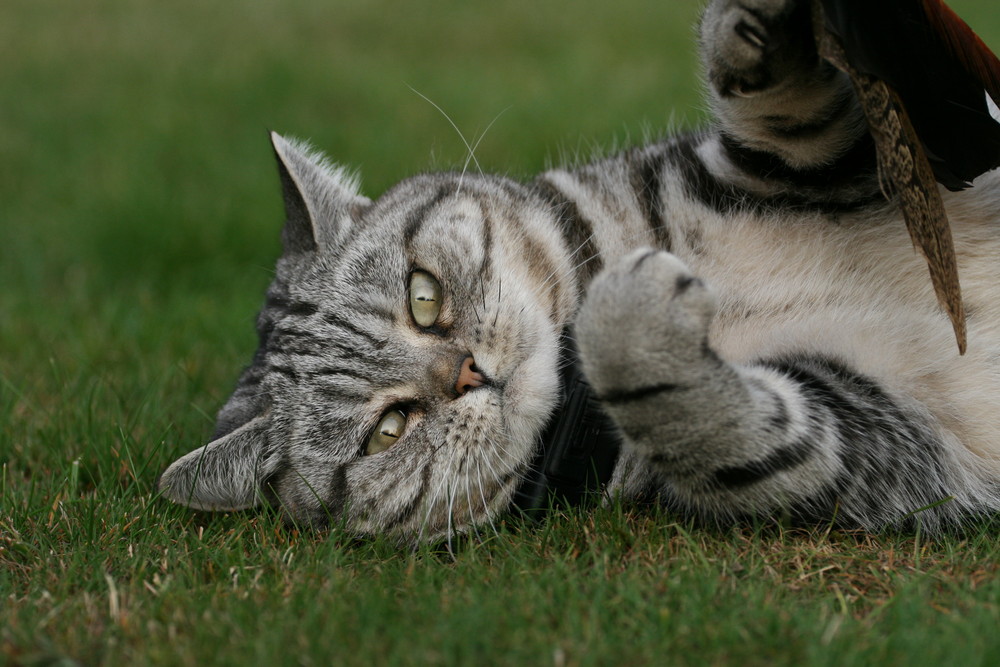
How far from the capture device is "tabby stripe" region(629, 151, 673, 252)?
2.27 metres

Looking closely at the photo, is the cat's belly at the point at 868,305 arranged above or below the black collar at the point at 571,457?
above

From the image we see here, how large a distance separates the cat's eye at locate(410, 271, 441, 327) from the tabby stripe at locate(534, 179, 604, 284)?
37 cm

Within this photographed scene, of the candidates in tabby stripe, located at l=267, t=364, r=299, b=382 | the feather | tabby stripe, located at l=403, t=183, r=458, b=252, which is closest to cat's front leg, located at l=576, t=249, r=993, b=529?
the feather

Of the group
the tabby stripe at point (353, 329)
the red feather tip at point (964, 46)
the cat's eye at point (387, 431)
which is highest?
the red feather tip at point (964, 46)

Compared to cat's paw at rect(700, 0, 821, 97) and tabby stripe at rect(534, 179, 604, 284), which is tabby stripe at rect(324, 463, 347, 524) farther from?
cat's paw at rect(700, 0, 821, 97)

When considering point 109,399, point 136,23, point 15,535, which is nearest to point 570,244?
point 15,535

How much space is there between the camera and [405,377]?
2018mm

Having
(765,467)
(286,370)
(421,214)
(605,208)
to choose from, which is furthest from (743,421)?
(286,370)

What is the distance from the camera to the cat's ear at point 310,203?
7.99 ft

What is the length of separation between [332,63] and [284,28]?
1.83m

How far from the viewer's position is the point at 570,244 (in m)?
2.33

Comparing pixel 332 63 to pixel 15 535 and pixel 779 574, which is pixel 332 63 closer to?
pixel 15 535

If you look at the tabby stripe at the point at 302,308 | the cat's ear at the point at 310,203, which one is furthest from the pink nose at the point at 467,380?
the cat's ear at the point at 310,203

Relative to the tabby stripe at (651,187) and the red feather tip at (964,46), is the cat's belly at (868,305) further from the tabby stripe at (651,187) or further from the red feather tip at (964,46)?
the red feather tip at (964,46)
